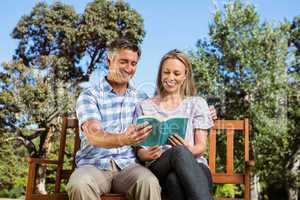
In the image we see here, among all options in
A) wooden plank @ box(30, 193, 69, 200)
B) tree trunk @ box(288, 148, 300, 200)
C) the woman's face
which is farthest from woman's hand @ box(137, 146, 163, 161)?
tree trunk @ box(288, 148, 300, 200)

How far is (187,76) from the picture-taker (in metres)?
3.29

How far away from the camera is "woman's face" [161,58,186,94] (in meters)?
3.18

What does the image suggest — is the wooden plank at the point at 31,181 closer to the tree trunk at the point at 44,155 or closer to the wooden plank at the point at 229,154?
the wooden plank at the point at 229,154

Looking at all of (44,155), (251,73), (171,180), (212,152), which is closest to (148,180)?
(171,180)

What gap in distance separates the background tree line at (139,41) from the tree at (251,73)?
0.10 feet

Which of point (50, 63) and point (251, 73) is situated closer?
point (251, 73)

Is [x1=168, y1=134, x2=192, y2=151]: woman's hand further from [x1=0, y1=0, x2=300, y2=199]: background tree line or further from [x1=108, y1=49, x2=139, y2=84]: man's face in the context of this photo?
[x1=0, y1=0, x2=300, y2=199]: background tree line

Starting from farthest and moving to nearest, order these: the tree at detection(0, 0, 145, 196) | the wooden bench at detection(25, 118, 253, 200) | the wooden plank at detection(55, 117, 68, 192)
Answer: the tree at detection(0, 0, 145, 196)
the wooden plank at detection(55, 117, 68, 192)
the wooden bench at detection(25, 118, 253, 200)

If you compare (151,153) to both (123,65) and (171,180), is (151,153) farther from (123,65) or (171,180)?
(123,65)

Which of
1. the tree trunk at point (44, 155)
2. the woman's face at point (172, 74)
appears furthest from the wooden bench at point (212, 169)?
the tree trunk at point (44, 155)

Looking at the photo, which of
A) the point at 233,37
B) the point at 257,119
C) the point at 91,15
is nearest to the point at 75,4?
the point at 91,15

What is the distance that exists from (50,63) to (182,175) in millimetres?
15177

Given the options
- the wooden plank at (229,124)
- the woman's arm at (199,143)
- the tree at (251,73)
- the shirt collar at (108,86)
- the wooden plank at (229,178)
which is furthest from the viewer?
the tree at (251,73)

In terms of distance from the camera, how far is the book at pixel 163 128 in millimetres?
2725
